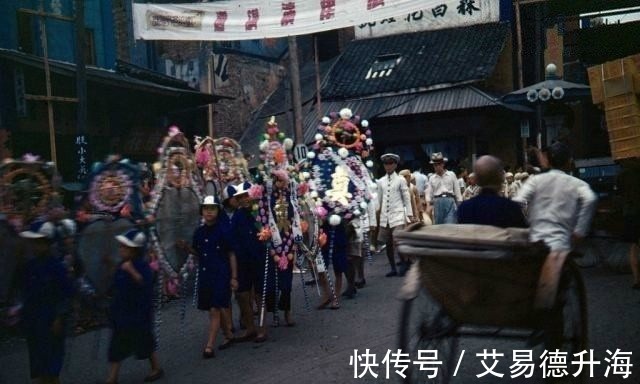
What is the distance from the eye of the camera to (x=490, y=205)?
4973 mm

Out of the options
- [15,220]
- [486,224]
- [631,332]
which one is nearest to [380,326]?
[631,332]

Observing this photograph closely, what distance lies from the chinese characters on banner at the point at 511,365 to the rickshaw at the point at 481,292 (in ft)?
0.16

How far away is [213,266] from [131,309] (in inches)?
48.5

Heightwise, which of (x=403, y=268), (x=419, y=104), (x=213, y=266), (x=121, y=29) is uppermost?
(x=121, y=29)

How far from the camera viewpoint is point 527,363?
5254 mm

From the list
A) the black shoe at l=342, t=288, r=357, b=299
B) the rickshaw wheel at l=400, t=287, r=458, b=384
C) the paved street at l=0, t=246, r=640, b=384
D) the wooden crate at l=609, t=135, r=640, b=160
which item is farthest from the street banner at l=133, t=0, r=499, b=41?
the rickshaw wheel at l=400, t=287, r=458, b=384

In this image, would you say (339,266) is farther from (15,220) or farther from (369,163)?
(15,220)

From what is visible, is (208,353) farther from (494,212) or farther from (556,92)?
(556,92)

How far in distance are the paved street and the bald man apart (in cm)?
113

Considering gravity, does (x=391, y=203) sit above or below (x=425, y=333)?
above

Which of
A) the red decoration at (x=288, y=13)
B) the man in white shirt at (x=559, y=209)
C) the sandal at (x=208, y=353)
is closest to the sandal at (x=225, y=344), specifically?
the sandal at (x=208, y=353)

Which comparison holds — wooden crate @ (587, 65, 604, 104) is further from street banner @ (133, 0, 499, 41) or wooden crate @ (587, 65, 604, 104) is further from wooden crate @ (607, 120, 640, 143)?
street banner @ (133, 0, 499, 41)

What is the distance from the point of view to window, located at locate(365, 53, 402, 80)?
22.0m

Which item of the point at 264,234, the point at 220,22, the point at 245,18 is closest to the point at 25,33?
the point at 220,22
